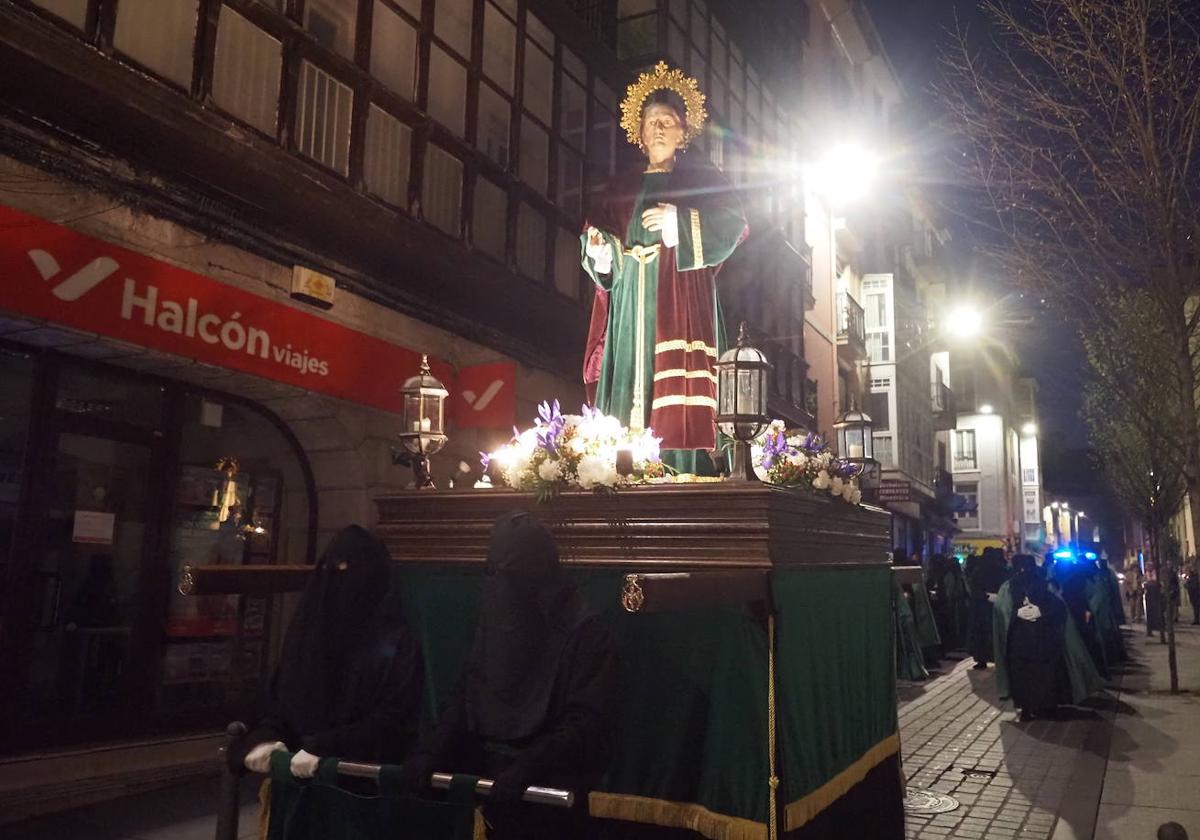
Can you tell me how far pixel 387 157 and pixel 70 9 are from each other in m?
3.57

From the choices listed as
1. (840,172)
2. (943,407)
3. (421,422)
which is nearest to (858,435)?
(421,422)

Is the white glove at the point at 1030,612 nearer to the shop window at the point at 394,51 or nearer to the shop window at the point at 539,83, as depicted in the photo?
the shop window at the point at 539,83

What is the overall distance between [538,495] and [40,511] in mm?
5197

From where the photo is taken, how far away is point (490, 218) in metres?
11.5

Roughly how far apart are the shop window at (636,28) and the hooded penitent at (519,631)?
12973 mm

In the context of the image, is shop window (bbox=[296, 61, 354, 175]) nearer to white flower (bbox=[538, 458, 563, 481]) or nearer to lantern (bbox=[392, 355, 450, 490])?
lantern (bbox=[392, 355, 450, 490])

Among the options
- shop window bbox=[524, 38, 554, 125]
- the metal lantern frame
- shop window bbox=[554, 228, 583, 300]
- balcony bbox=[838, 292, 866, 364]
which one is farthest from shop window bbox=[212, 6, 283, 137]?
balcony bbox=[838, 292, 866, 364]

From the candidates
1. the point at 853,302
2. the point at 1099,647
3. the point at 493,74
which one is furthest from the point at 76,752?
the point at 853,302

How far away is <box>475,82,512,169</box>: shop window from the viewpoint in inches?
456

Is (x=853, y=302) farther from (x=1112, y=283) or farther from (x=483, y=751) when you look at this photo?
(x=483, y=751)

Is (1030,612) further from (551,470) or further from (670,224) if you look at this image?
(551,470)

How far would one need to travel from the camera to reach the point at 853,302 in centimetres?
3006

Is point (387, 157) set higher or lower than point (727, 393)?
higher

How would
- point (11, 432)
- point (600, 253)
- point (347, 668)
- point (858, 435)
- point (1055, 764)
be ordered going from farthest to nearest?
point (1055, 764)
point (858, 435)
point (11, 432)
point (600, 253)
point (347, 668)
